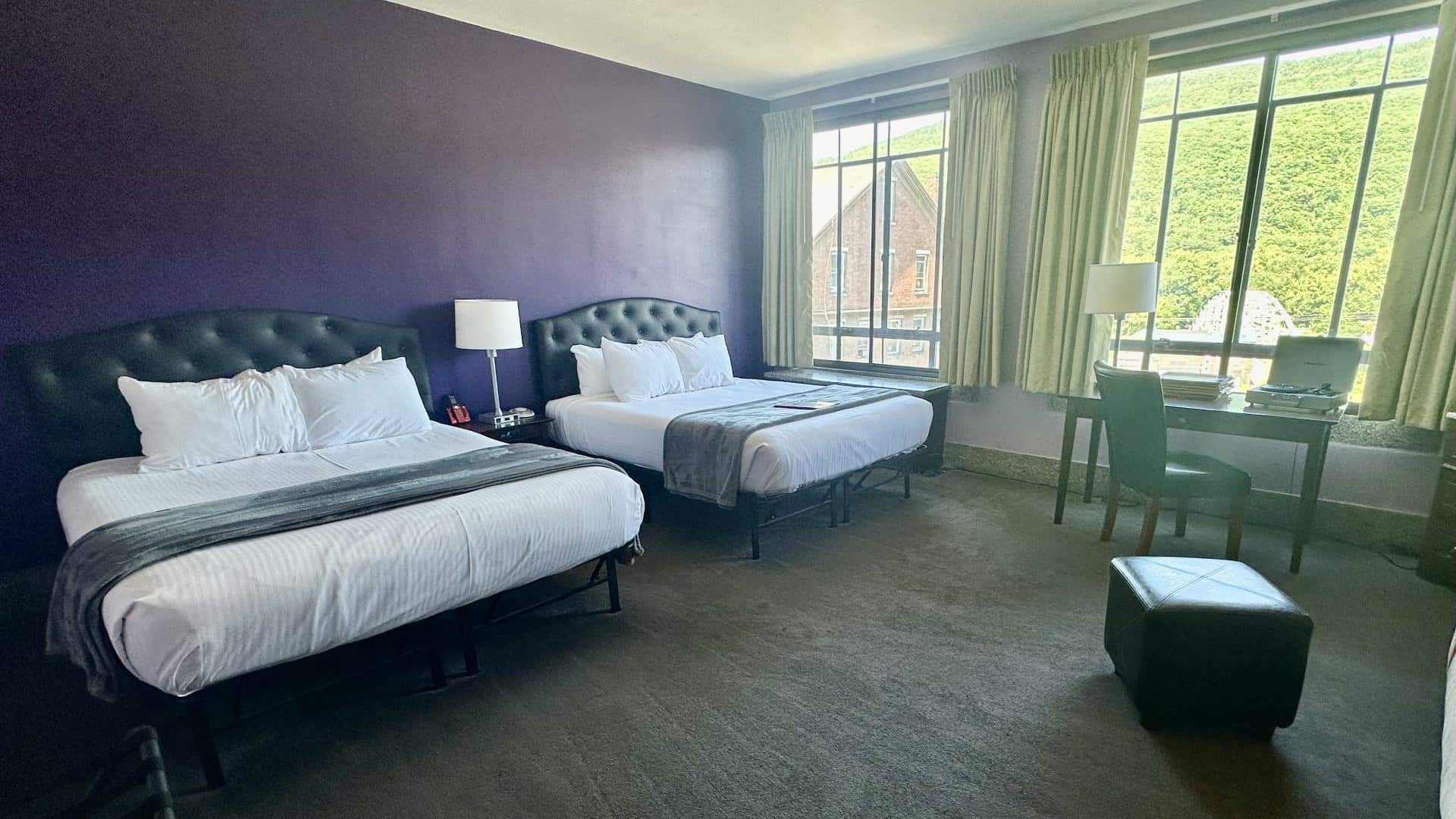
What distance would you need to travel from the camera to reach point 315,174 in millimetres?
3303

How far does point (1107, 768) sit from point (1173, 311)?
311 centimetres

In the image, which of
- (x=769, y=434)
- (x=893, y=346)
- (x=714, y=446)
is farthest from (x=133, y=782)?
(x=893, y=346)

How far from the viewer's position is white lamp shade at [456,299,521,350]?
3674 mm

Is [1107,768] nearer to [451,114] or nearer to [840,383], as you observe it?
[840,383]

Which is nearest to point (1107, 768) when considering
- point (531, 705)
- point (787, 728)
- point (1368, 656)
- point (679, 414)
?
point (787, 728)

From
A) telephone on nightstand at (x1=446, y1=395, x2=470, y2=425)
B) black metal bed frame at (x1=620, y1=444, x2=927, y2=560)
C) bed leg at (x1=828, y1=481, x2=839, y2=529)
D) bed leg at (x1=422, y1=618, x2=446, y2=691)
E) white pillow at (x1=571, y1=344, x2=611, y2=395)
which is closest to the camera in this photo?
bed leg at (x1=422, y1=618, x2=446, y2=691)

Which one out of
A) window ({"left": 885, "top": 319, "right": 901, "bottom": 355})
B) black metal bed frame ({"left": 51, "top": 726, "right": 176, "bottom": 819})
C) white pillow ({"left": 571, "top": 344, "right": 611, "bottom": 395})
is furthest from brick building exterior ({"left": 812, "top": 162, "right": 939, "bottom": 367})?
black metal bed frame ({"left": 51, "top": 726, "right": 176, "bottom": 819})

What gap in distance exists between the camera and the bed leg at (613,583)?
267 cm

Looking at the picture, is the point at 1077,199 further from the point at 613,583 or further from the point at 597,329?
the point at 613,583

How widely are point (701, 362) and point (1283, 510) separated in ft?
11.5

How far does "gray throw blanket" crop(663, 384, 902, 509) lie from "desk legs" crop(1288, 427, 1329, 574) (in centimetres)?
212

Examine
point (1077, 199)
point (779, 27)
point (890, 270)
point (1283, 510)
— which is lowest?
point (1283, 510)

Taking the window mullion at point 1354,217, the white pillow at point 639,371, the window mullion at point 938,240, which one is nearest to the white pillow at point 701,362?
the white pillow at point 639,371

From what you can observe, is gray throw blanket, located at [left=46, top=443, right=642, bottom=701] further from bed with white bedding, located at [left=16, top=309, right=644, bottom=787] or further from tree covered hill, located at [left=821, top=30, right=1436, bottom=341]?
tree covered hill, located at [left=821, top=30, right=1436, bottom=341]
